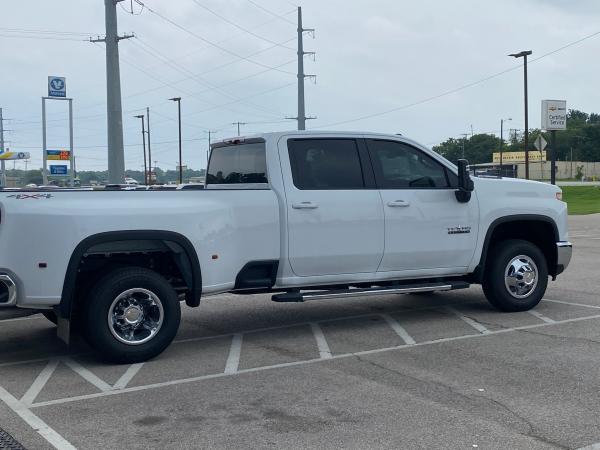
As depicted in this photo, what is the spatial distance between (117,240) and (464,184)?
3.80 m

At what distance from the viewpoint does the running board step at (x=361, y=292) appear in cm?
745

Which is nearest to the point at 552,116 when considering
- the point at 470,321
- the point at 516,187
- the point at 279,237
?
the point at 516,187

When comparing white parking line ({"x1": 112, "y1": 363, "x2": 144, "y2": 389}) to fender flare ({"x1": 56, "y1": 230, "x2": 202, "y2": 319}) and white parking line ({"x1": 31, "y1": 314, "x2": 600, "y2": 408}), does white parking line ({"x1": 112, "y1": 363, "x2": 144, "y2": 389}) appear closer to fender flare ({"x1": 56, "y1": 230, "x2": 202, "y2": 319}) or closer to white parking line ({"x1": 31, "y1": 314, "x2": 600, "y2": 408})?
white parking line ({"x1": 31, "y1": 314, "x2": 600, "y2": 408})

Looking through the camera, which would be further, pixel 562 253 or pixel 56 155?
pixel 56 155

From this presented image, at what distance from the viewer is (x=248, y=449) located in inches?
182

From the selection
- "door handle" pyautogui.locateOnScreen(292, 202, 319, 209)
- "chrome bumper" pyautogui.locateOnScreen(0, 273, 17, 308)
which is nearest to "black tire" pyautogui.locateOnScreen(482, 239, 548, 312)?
"door handle" pyautogui.locateOnScreen(292, 202, 319, 209)

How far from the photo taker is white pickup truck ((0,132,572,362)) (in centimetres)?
629

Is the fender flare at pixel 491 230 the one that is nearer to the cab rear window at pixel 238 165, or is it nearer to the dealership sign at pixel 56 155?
the cab rear window at pixel 238 165

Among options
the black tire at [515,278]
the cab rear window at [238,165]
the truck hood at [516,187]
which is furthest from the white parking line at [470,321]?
the cab rear window at [238,165]

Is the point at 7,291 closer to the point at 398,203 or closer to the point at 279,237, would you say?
the point at 279,237

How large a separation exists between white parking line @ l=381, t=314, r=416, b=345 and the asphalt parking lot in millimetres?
21

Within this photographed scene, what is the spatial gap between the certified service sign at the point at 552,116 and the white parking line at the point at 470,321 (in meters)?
29.7

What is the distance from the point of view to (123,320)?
6633 millimetres

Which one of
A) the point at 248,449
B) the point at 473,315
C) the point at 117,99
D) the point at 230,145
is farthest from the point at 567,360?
the point at 117,99
